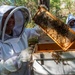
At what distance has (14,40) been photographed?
2.55 m

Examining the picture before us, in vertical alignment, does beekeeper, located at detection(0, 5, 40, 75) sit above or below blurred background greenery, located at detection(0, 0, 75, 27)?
above

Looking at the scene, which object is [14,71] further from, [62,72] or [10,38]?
[10,38]

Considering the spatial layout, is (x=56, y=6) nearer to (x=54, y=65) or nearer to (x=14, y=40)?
(x=14, y=40)

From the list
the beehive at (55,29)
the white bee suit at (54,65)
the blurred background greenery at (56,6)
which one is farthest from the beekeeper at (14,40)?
the blurred background greenery at (56,6)

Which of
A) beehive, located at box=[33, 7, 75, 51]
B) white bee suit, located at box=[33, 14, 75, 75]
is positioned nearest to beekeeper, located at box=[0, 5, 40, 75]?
white bee suit, located at box=[33, 14, 75, 75]

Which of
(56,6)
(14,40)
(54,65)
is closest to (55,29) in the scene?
(54,65)

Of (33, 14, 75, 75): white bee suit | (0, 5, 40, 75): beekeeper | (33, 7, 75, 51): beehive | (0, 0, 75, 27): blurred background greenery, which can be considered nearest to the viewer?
(33, 14, 75, 75): white bee suit

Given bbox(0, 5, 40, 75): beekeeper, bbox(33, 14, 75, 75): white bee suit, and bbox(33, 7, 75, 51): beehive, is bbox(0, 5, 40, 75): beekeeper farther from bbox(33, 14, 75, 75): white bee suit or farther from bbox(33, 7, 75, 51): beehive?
bbox(33, 7, 75, 51): beehive

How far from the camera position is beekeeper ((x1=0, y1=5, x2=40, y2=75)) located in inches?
69.2

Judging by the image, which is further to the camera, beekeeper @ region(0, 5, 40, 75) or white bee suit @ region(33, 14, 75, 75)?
beekeeper @ region(0, 5, 40, 75)

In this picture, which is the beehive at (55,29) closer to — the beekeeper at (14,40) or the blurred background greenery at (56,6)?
the beekeeper at (14,40)

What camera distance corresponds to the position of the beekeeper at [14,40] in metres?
1.76

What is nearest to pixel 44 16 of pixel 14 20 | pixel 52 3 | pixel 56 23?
pixel 56 23

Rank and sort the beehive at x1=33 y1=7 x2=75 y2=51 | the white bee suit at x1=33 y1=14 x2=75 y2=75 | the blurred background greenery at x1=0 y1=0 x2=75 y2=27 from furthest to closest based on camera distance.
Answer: the blurred background greenery at x1=0 y1=0 x2=75 y2=27, the beehive at x1=33 y1=7 x2=75 y2=51, the white bee suit at x1=33 y1=14 x2=75 y2=75
